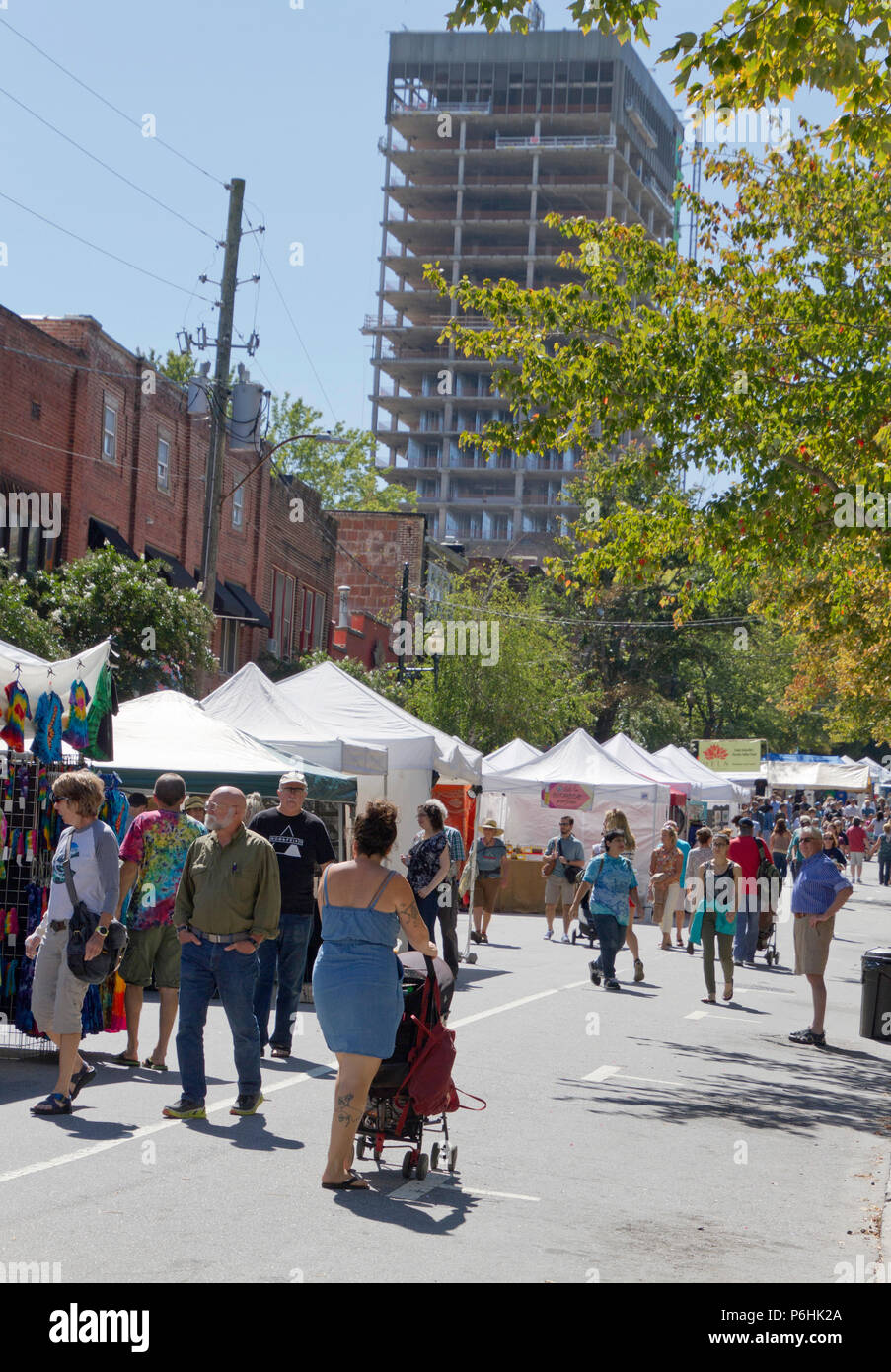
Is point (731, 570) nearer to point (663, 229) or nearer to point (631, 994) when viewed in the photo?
point (631, 994)

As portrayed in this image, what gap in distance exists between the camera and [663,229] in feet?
500

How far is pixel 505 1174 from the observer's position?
310 inches

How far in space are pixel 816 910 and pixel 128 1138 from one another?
24.2 ft

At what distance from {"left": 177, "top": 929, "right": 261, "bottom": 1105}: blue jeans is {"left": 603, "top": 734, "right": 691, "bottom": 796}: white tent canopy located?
23.0m

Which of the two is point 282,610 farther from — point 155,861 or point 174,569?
point 155,861

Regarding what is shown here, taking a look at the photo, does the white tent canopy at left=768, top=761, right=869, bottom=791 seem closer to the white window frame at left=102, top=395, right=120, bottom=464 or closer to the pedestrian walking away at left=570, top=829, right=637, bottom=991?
the white window frame at left=102, top=395, right=120, bottom=464

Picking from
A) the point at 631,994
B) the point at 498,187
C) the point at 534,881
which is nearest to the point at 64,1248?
the point at 631,994

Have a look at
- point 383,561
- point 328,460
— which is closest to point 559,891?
point 383,561

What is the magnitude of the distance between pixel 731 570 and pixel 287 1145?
31.3 feet

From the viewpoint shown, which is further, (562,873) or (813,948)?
(562,873)

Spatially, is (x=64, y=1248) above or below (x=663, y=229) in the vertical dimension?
below

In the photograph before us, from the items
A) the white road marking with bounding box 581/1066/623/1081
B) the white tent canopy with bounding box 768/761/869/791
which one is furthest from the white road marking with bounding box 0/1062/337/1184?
the white tent canopy with bounding box 768/761/869/791

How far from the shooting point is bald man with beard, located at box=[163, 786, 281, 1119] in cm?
851

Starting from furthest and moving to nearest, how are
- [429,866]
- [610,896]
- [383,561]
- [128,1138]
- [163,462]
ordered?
[383,561] → [163,462] → [610,896] → [429,866] → [128,1138]
